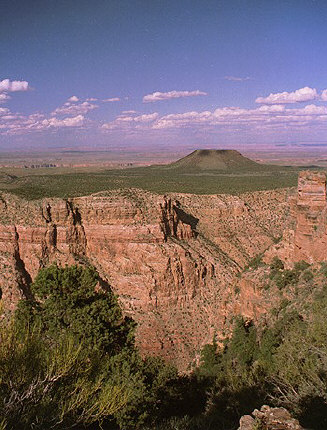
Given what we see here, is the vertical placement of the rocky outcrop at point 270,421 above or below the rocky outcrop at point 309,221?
below

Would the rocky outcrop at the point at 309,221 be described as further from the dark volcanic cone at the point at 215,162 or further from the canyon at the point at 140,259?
the dark volcanic cone at the point at 215,162

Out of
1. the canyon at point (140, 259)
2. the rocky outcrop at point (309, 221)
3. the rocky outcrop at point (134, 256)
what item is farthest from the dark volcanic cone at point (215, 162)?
the rocky outcrop at point (309, 221)

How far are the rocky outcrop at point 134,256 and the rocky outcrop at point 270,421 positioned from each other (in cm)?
2739

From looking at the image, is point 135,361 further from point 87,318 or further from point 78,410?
point 78,410

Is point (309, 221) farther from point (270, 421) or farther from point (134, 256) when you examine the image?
point (270, 421)

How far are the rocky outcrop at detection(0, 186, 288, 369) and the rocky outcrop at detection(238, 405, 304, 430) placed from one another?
89.9 feet

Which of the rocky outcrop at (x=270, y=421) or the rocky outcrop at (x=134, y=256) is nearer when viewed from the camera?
the rocky outcrop at (x=270, y=421)

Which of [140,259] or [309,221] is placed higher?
[309,221]

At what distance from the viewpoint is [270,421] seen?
9.88m

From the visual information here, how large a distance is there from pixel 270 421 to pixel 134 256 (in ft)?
107

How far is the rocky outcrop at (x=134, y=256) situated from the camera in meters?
38.9

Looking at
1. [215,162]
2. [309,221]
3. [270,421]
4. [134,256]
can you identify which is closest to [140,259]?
[134,256]

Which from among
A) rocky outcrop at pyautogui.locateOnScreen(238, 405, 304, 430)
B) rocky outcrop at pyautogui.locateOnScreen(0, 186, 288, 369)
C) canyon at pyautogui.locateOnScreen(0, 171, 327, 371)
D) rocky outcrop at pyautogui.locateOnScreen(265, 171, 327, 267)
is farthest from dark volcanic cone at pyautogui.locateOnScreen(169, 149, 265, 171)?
rocky outcrop at pyautogui.locateOnScreen(238, 405, 304, 430)

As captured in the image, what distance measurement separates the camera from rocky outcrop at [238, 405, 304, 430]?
9596 mm
